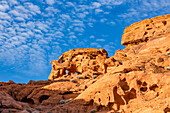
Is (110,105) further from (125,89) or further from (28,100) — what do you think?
(28,100)

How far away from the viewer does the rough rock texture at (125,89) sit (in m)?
17.9

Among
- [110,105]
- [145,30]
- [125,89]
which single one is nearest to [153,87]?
[125,89]

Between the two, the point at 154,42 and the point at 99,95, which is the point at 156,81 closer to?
the point at 99,95

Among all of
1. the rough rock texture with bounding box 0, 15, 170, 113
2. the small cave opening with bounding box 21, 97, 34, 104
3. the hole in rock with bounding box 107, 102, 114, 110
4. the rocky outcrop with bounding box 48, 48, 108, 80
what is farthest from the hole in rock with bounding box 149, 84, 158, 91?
the rocky outcrop with bounding box 48, 48, 108, 80

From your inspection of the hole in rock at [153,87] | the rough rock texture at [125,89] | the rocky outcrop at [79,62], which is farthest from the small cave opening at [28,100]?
the hole in rock at [153,87]

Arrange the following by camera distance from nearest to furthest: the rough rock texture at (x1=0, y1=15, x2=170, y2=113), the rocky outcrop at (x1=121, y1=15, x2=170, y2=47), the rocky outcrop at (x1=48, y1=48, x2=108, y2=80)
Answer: the rough rock texture at (x1=0, y1=15, x2=170, y2=113) → the rocky outcrop at (x1=121, y1=15, x2=170, y2=47) → the rocky outcrop at (x1=48, y1=48, x2=108, y2=80)

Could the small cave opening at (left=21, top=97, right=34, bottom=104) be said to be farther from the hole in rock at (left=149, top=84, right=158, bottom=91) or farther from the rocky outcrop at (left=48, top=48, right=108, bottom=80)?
the hole in rock at (left=149, top=84, right=158, bottom=91)

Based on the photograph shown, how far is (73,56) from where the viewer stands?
5175 cm

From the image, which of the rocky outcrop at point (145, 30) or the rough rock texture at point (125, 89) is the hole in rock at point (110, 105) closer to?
the rough rock texture at point (125, 89)

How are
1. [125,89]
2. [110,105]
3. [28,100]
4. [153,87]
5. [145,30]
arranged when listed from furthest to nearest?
1. [145,30]
2. [28,100]
3. [125,89]
4. [110,105]
5. [153,87]

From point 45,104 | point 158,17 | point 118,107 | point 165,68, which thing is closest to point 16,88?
point 45,104

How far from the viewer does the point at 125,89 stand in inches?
794

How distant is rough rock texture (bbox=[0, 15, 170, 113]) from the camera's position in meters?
17.9

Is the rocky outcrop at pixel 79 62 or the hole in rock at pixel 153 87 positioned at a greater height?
the rocky outcrop at pixel 79 62
